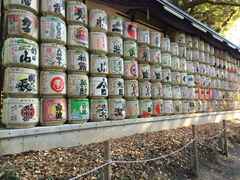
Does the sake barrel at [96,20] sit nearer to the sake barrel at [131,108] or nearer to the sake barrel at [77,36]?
the sake barrel at [77,36]

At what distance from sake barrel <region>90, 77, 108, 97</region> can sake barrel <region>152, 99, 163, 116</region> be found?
1789mm

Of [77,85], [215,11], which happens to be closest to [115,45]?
[77,85]

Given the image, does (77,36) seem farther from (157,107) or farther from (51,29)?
(157,107)

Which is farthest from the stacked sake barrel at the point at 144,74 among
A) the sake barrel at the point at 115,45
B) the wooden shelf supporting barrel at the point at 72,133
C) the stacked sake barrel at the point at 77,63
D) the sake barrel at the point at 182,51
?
the sake barrel at the point at 182,51

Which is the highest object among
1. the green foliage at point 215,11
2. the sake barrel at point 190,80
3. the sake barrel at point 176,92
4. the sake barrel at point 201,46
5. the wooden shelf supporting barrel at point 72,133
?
the green foliage at point 215,11

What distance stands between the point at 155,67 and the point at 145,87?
2.26 ft

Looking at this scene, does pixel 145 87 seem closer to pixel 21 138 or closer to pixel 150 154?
pixel 150 154

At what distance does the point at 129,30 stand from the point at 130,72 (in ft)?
2.89

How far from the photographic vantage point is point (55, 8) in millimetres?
4715

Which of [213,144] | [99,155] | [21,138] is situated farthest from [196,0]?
[21,138]

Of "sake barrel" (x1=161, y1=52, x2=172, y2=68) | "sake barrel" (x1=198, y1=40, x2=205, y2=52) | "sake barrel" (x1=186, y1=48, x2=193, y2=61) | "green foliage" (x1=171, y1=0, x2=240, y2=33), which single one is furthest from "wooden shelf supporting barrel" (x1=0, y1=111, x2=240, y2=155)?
"green foliage" (x1=171, y1=0, x2=240, y2=33)

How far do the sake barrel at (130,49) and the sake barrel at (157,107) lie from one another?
1261mm

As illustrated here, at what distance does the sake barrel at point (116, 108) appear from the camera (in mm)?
5723

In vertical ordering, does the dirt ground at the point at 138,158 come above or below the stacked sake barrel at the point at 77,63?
below
